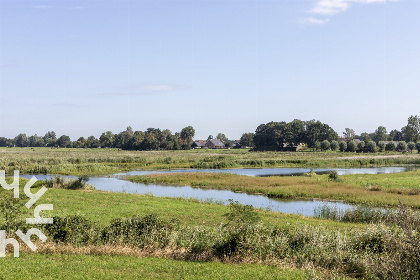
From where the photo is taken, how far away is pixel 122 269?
40.0 ft

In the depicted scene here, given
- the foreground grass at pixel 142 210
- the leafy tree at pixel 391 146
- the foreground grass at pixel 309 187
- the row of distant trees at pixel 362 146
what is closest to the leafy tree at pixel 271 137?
the row of distant trees at pixel 362 146

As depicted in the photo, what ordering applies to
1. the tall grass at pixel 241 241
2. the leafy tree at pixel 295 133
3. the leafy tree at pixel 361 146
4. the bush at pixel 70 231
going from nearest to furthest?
1. the tall grass at pixel 241 241
2. the bush at pixel 70 231
3. the leafy tree at pixel 361 146
4. the leafy tree at pixel 295 133

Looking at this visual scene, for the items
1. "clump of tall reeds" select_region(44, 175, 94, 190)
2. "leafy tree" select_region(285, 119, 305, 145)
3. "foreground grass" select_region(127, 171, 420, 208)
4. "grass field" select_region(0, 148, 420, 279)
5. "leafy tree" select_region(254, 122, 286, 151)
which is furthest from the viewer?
"leafy tree" select_region(254, 122, 286, 151)

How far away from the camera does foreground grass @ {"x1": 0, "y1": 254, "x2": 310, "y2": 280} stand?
1148 cm

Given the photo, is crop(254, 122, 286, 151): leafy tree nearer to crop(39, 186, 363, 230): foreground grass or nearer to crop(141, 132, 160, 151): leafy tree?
crop(141, 132, 160, 151): leafy tree

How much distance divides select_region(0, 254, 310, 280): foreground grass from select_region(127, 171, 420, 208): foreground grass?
2426 centimetres

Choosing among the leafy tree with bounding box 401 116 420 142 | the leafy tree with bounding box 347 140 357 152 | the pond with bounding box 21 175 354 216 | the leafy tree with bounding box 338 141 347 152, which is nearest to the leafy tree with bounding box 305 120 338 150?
the leafy tree with bounding box 338 141 347 152

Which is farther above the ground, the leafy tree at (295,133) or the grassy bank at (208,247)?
the leafy tree at (295,133)

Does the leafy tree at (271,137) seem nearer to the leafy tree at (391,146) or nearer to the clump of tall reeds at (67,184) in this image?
the leafy tree at (391,146)

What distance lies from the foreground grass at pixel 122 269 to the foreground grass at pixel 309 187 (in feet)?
79.6

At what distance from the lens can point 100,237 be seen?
1491 cm

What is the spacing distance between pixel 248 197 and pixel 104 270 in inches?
1138

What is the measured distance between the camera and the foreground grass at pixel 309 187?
35.3m

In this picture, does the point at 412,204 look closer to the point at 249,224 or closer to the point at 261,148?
the point at 249,224
